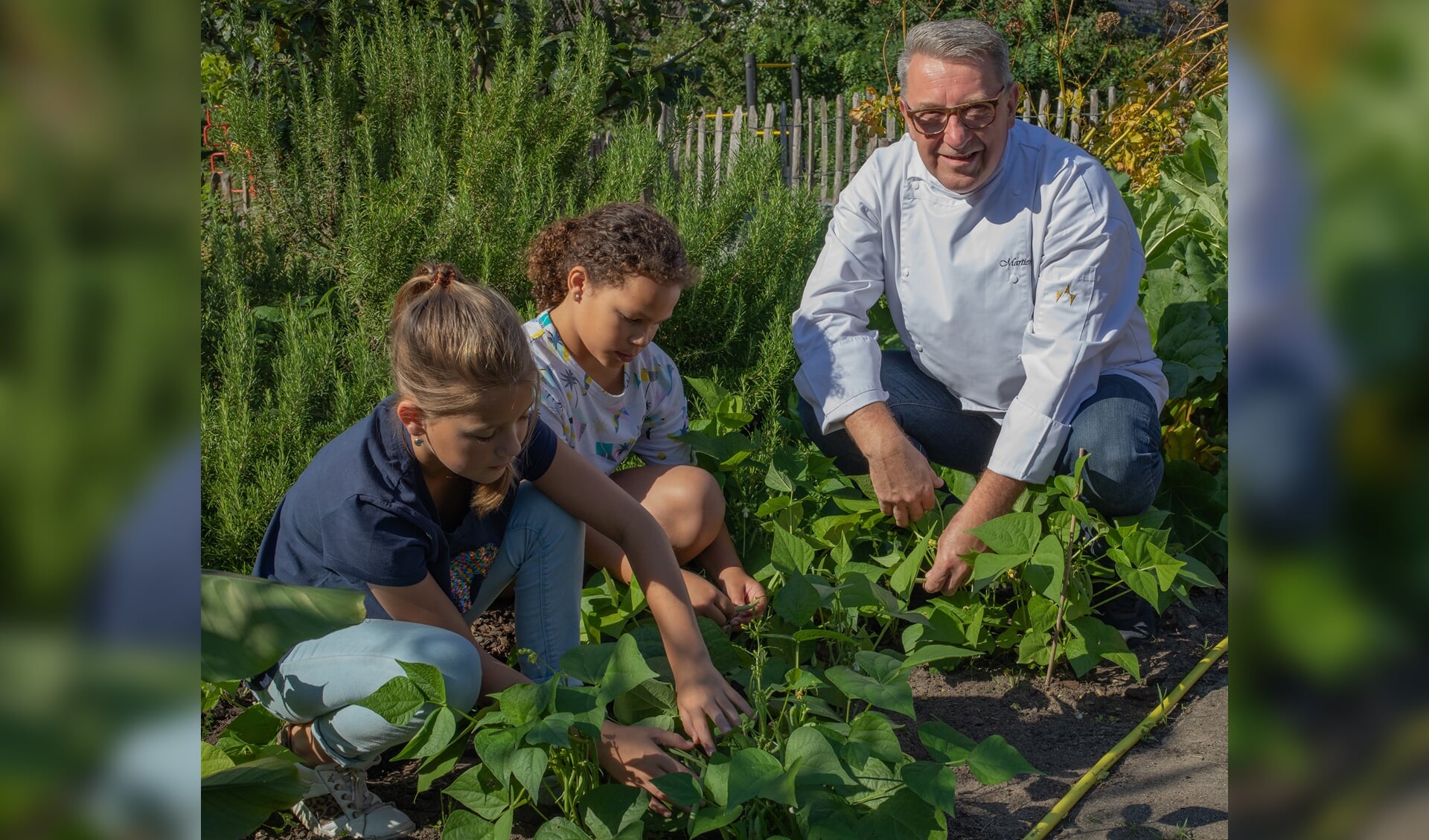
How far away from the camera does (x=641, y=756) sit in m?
1.64

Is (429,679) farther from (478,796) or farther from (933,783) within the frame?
(933,783)

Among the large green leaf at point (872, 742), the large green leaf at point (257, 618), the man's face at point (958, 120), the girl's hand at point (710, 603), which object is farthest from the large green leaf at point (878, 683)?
the man's face at point (958, 120)

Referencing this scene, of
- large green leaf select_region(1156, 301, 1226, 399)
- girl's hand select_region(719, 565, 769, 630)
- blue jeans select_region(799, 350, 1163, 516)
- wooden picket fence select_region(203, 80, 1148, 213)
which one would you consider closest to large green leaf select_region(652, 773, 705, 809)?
girl's hand select_region(719, 565, 769, 630)

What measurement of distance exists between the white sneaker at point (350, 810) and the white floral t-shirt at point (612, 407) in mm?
792

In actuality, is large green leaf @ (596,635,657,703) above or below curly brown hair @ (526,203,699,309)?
below

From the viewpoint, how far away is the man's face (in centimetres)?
247

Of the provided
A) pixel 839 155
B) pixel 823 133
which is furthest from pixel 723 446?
pixel 839 155

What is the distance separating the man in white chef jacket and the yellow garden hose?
1.21 feet

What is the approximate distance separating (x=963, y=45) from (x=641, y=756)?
1.66m

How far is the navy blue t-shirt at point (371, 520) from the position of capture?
1797 millimetres

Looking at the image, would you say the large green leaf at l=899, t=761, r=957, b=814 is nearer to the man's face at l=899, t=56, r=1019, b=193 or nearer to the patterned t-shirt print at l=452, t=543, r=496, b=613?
the patterned t-shirt print at l=452, t=543, r=496, b=613

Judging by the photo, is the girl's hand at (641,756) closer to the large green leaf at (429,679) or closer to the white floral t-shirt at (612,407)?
the large green leaf at (429,679)
